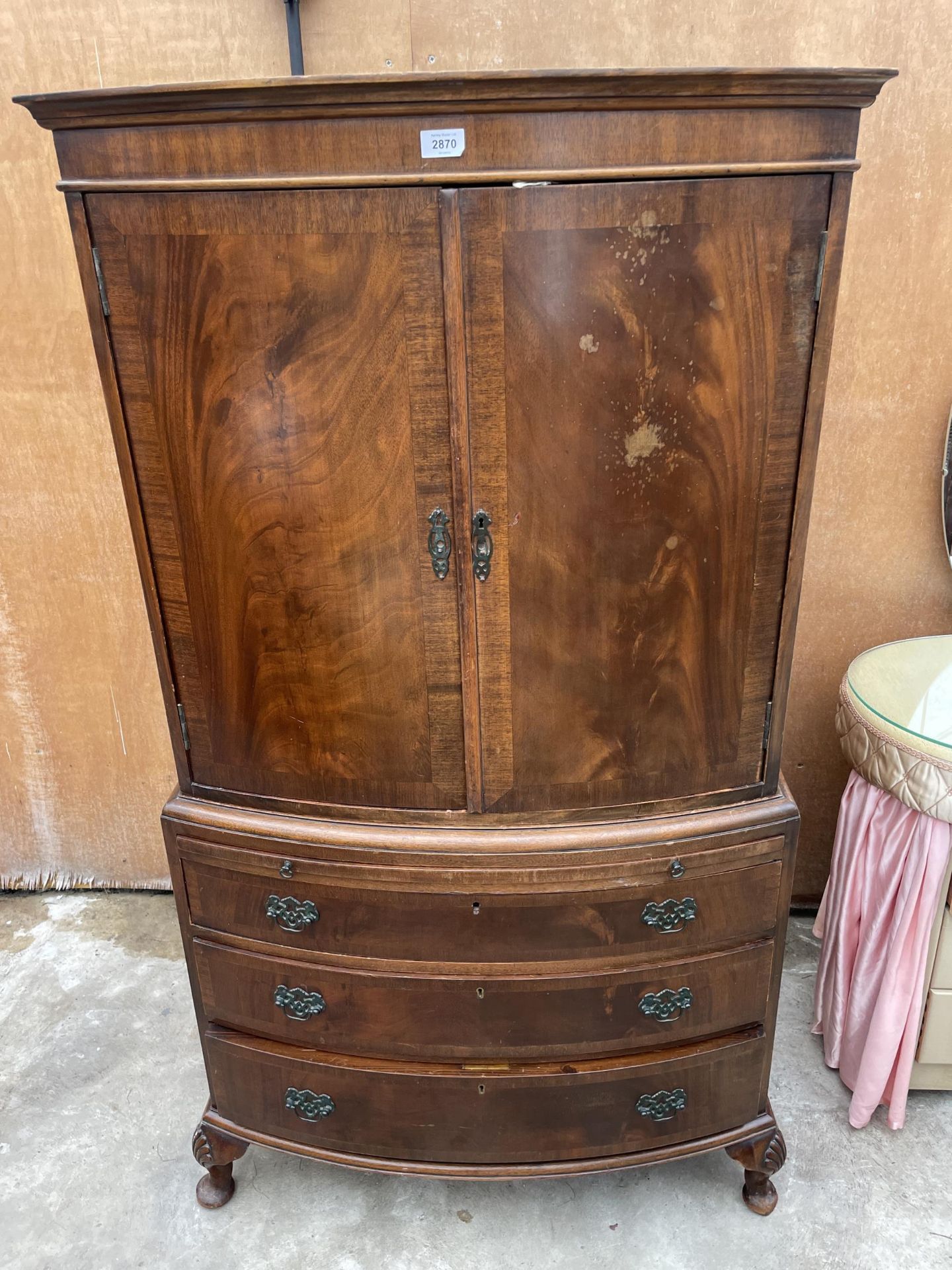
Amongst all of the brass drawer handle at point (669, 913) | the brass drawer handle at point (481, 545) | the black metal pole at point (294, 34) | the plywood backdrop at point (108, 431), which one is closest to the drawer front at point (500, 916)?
the brass drawer handle at point (669, 913)

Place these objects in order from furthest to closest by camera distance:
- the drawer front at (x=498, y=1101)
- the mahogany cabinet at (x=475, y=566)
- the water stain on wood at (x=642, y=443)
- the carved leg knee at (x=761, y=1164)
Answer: the carved leg knee at (x=761, y=1164) → the drawer front at (x=498, y=1101) → the water stain on wood at (x=642, y=443) → the mahogany cabinet at (x=475, y=566)

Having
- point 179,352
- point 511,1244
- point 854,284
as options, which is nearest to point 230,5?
point 179,352

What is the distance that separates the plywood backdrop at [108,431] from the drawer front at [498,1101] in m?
0.92

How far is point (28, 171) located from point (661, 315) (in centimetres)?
156

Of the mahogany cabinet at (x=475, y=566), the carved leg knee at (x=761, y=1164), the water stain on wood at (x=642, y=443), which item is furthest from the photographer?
the carved leg knee at (x=761, y=1164)

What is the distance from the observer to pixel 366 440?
1.31 meters

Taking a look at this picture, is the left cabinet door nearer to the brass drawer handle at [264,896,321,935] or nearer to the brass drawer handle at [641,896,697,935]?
the brass drawer handle at [264,896,321,935]

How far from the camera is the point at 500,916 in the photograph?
1.56m

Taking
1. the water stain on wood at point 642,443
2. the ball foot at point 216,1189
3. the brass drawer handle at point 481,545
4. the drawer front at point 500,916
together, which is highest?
the water stain on wood at point 642,443

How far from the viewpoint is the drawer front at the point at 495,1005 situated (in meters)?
1.61

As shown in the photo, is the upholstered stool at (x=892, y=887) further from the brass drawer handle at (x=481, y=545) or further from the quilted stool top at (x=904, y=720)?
the brass drawer handle at (x=481, y=545)

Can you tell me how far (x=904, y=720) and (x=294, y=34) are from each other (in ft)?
5.74

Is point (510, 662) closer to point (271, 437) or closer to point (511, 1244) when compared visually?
point (271, 437)

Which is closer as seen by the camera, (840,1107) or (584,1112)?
(584,1112)
